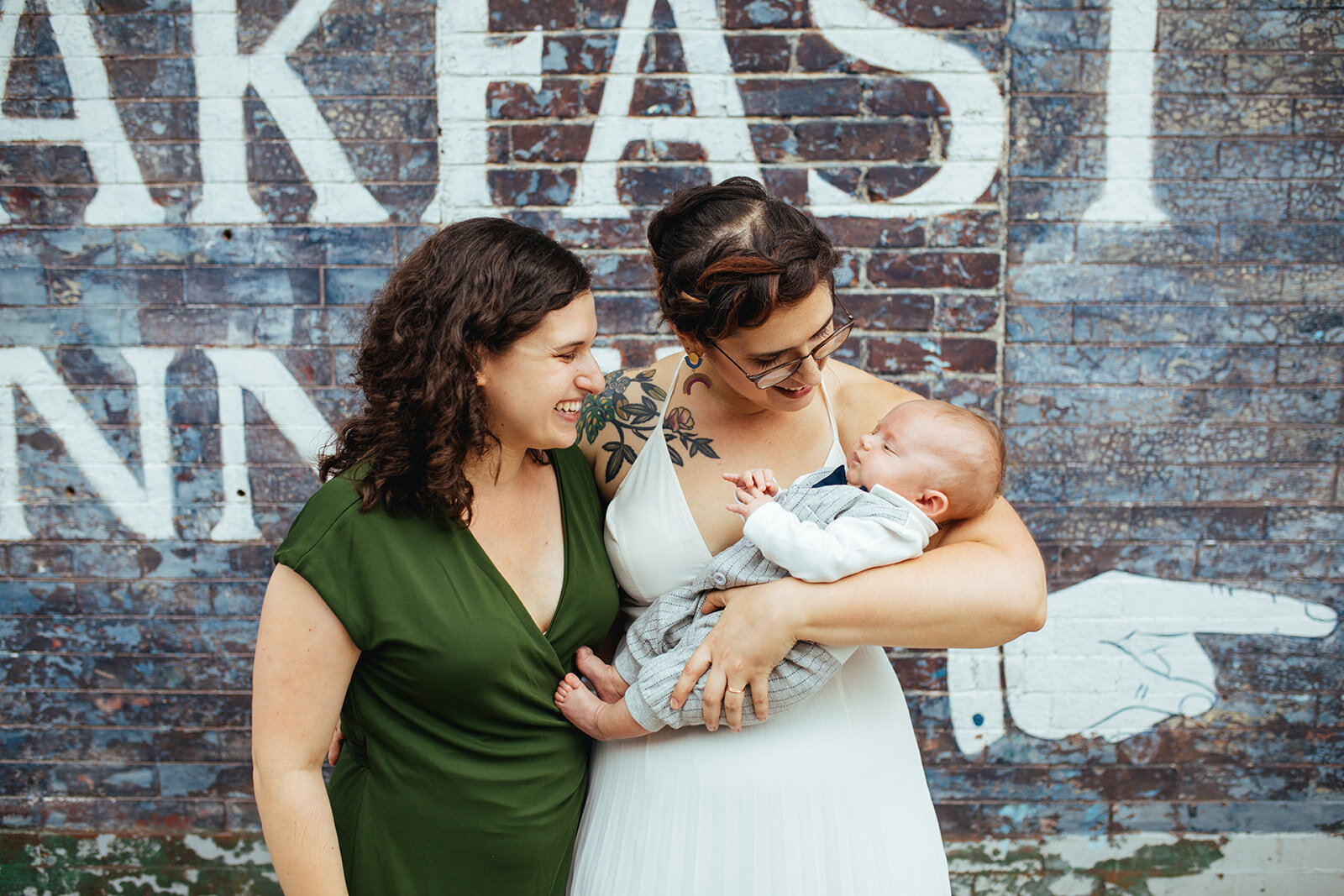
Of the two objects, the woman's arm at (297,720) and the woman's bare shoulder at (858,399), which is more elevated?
the woman's bare shoulder at (858,399)

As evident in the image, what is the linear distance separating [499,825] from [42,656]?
90.4 inches

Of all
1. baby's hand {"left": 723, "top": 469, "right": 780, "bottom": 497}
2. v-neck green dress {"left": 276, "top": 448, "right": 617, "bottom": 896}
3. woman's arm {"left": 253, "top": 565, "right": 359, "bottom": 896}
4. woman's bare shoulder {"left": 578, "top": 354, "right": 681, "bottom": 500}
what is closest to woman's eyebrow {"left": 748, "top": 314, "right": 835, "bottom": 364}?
baby's hand {"left": 723, "top": 469, "right": 780, "bottom": 497}

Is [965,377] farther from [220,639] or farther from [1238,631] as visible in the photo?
[220,639]

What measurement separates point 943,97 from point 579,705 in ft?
7.16

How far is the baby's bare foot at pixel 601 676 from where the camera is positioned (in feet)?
5.41

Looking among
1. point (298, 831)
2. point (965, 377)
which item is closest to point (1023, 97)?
point (965, 377)

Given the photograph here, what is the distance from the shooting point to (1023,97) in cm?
261

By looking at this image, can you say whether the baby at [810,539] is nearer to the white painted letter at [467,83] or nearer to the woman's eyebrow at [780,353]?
the woman's eyebrow at [780,353]

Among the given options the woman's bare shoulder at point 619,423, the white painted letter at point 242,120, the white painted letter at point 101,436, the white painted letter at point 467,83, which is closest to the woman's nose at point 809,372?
the woman's bare shoulder at point 619,423

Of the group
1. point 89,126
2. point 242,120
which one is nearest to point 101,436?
point 89,126

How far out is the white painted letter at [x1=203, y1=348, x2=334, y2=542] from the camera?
8.98ft

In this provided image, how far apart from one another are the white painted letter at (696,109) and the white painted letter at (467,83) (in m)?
0.27

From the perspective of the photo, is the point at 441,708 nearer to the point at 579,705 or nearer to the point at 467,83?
the point at 579,705

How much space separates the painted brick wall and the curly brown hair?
1.21 metres
